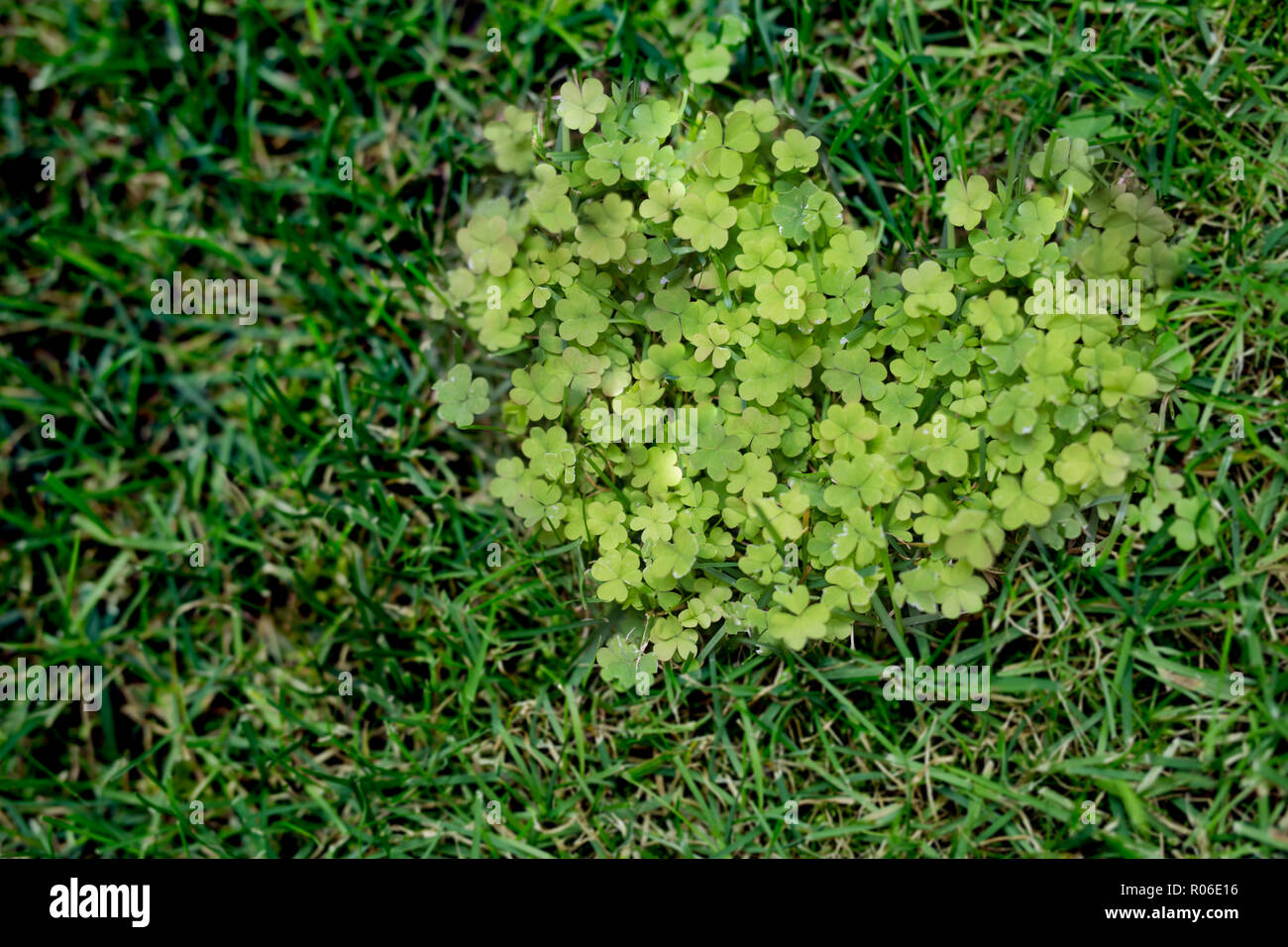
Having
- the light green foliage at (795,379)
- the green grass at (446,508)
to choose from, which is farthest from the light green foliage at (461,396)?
the green grass at (446,508)

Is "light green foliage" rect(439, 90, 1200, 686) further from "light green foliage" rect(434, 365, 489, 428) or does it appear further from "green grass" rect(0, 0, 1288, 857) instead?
"green grass" rect(0, 0, 1288, 857)

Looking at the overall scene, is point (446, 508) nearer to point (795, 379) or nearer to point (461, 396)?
point (461, 396)

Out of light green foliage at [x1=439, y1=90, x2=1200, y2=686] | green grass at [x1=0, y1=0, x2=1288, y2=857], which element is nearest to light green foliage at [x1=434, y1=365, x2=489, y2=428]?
light green foliage at [x1=439, y1=90, x2=1200, y2=686]

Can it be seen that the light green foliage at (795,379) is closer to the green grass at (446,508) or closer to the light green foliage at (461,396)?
the light green foliage at (461,396)

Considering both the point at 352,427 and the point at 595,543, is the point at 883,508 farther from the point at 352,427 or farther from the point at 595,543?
the point at 352,427

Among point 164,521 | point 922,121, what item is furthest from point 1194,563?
point 164,521

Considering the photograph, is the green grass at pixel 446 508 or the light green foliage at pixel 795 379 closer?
the light green foliage at pixel 795 379
